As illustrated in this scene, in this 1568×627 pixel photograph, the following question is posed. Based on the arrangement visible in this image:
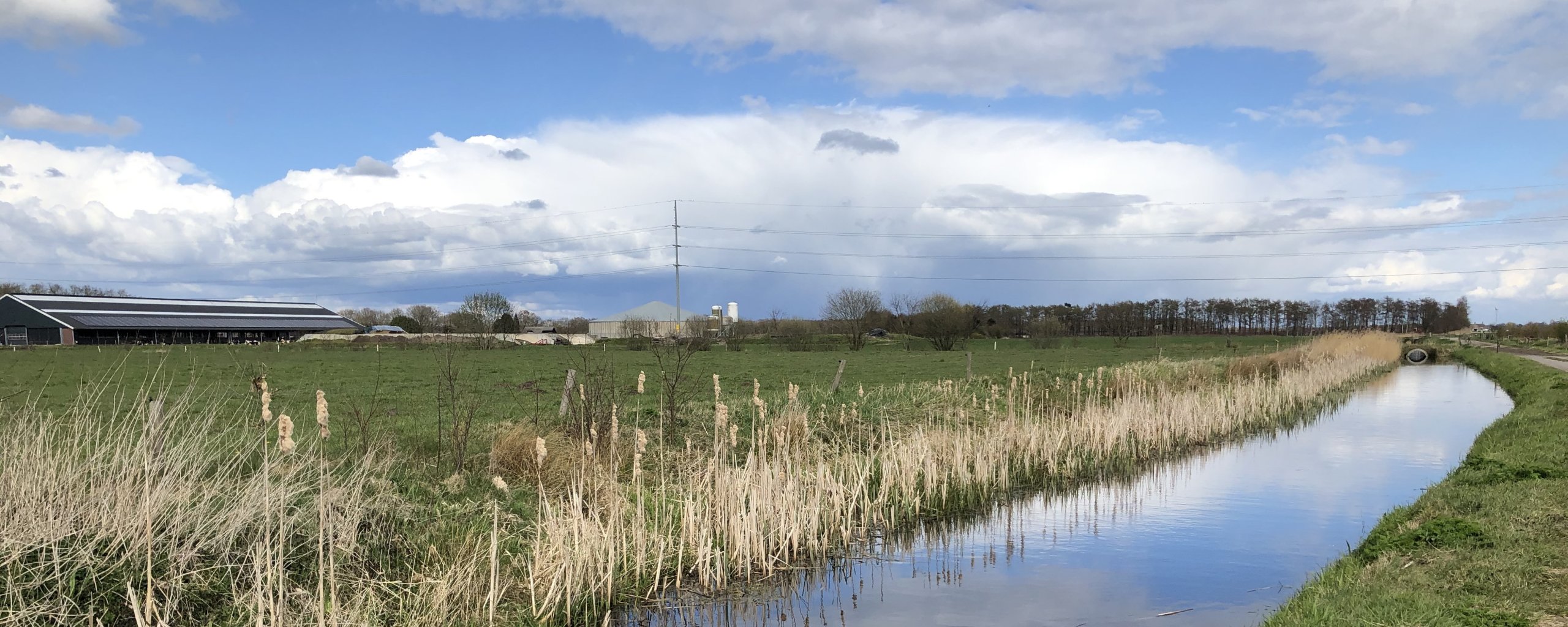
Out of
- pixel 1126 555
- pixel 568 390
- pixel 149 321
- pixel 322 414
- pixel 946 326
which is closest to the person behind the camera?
pixel 322 414

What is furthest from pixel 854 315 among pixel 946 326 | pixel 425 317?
pixel 425 317

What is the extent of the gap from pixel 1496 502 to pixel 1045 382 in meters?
13.9

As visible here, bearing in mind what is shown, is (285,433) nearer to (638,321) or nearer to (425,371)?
(425,371)

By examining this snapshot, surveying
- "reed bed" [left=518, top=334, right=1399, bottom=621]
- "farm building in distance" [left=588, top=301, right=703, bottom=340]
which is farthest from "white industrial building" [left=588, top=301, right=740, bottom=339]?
"reed bed" [left=518, top=334, right=1399, bottom=621]

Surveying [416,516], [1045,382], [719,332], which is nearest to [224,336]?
[719,332]

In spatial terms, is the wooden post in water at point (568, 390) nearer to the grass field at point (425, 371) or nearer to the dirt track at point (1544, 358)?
the grass field at point (425, 371)

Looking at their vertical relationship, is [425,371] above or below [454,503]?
above

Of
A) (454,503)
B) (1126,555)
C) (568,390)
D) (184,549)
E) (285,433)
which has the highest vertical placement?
(285,433)

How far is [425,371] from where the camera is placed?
32.2 meters

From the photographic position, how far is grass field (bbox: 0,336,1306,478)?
16.3 metres

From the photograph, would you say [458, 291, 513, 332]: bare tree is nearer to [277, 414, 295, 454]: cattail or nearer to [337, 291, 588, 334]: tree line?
[337, 291, 588, 334]: tree line

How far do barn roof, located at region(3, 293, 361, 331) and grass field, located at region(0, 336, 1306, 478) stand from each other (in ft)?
56.4

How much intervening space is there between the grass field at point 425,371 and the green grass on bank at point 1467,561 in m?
7.77

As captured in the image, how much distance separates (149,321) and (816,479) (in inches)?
3314
